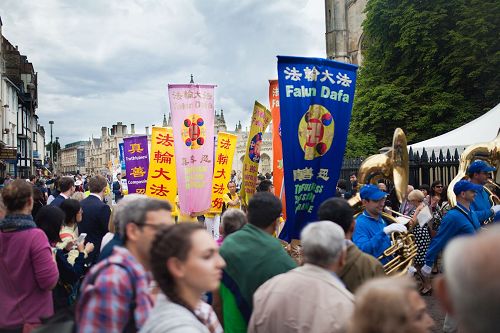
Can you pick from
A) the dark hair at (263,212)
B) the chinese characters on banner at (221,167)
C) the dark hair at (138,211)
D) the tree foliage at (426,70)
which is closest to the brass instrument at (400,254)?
the dark hair at (263,212)

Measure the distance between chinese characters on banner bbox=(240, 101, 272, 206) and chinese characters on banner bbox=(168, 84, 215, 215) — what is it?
90cm

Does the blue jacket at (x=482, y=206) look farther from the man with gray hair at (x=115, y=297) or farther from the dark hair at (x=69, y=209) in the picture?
the man with gray hair at (x=115, y=297)

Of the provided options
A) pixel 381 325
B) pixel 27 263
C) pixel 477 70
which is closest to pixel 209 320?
pixel 381 325

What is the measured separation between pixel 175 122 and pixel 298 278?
550 cm

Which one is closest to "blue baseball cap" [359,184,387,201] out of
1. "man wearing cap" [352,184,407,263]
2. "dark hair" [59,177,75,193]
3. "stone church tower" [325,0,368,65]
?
"man wearing cap" [352,184,407,263]

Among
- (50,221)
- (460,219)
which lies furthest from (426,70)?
(50,221)

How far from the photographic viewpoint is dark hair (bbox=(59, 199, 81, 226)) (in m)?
5.84

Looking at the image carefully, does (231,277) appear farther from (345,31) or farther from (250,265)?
(345,31)

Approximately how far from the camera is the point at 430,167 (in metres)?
14.4

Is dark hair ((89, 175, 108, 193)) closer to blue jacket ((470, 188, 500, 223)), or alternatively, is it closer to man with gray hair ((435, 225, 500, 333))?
blue jacket ((470, 188, 500, 223))

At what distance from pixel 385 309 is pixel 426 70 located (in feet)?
92.7

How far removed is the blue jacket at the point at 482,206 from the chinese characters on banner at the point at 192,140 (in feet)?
12.9

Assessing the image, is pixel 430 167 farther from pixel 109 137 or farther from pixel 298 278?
pixel 109 137

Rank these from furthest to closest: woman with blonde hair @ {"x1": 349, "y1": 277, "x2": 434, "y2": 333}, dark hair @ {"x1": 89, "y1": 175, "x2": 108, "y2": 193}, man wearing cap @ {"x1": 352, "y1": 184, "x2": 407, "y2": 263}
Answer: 1. dark hair @ {"x1": 89, "y1": 175, "x2": 108, "y2": 193}
2. man wearing cap @ {"x1": 352, "y1": 184, "x2": 407, "y2": 263}
3. woman with blonde hair @ {"x1": 349, "y1": 277, "x2": 434, "y2": 333}
